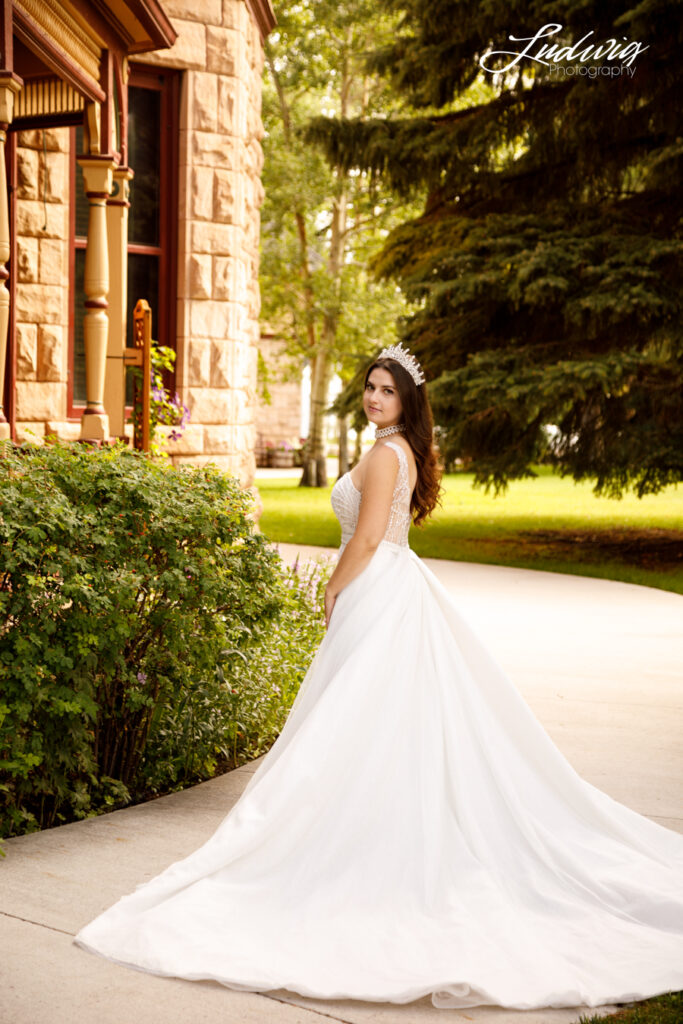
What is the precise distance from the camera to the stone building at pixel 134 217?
7.72 m

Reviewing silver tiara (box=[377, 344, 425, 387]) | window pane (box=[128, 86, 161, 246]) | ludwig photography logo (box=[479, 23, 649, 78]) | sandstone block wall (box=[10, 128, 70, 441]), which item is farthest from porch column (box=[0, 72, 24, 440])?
ludwig photography logo (box=[479, 23, 649, 78])

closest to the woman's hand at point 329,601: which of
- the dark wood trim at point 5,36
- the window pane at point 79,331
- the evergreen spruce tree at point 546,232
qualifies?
the dark wood trim at point 5,36

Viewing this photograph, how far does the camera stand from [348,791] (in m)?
3.75

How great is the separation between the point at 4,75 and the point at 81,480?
2.64 meters

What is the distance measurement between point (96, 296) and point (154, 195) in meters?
2.62

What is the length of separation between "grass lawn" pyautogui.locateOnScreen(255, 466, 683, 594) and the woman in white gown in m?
5.25

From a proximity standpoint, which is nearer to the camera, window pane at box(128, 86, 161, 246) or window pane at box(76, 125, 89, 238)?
window pane at box(76, 125, 89, 238)

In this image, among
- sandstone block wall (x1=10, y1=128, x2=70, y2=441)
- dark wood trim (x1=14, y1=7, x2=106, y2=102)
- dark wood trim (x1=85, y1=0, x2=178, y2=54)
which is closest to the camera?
dark wood trim (x1=14, y1=7, x2=106, y2=102)

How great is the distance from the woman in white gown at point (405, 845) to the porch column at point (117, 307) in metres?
4.51

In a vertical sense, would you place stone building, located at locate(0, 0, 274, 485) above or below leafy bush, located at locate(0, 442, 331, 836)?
above

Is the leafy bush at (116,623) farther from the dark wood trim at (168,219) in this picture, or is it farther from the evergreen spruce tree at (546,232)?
the evergreen spruce tree at (546,232)

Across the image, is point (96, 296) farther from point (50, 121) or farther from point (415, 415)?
point (415, 415)

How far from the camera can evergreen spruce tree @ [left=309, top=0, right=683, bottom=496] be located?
12.8 metres

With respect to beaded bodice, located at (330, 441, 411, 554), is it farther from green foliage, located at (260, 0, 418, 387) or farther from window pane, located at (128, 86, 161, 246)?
green foliage, located at (260, 0, 418, 387)
